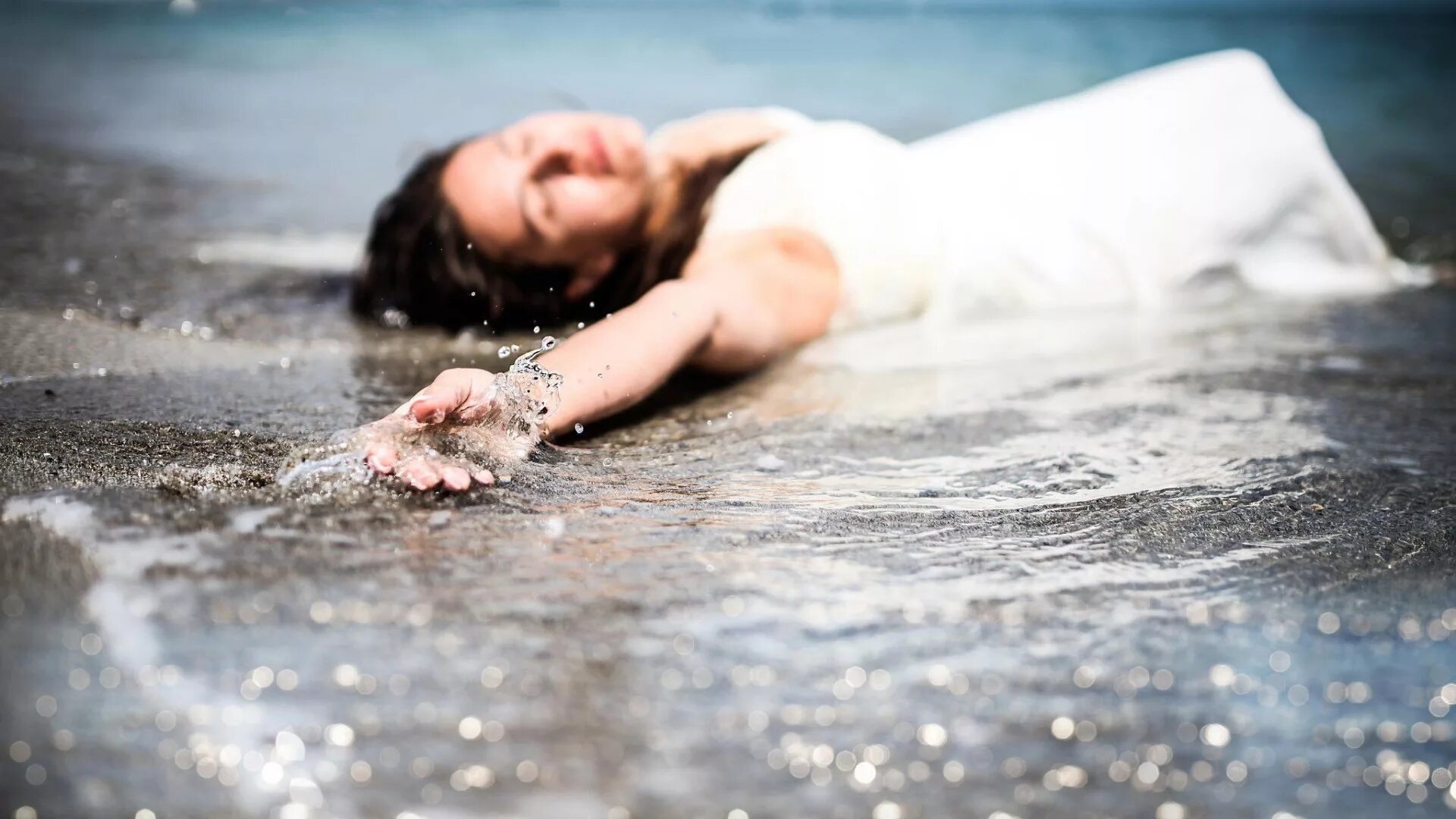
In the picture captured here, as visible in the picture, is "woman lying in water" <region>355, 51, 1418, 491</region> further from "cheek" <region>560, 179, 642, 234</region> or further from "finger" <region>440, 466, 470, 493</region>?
"finger" <region>440, 466, 470, 493</region>

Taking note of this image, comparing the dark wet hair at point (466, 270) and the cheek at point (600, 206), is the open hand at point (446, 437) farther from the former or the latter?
the dark wet hair at point (466, 270)

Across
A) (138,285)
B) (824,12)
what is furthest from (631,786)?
(824,12)

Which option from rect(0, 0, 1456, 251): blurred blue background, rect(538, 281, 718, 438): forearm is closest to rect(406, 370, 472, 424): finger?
rect(538, 281, 718, 438): forearm

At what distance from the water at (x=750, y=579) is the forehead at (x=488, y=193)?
0.18m

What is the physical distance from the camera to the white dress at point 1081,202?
6.27 feet

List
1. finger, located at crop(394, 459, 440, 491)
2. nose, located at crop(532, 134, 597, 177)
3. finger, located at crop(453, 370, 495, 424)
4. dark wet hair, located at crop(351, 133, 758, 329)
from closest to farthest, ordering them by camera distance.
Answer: finger, located at crop(394, 459, 440, 491)
finger, located at crop(453, 370, 495, 424)
nose, located at crop(532, 134, 597, 177)
dark wet hair, located at crop(351, 133, 758, 329)

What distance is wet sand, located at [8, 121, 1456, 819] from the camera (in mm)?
667

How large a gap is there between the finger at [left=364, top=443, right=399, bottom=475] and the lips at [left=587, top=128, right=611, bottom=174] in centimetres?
76

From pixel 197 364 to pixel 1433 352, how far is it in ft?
6.19

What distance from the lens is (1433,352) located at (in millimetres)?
1886

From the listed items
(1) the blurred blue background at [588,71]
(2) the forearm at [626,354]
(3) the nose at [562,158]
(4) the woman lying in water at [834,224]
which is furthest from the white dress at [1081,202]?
(2) the forearm at [626,354]

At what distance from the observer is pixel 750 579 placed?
2.90ft

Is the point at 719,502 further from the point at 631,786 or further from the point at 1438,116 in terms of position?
the point at 1438,116

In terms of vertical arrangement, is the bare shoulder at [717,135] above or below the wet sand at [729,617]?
above
